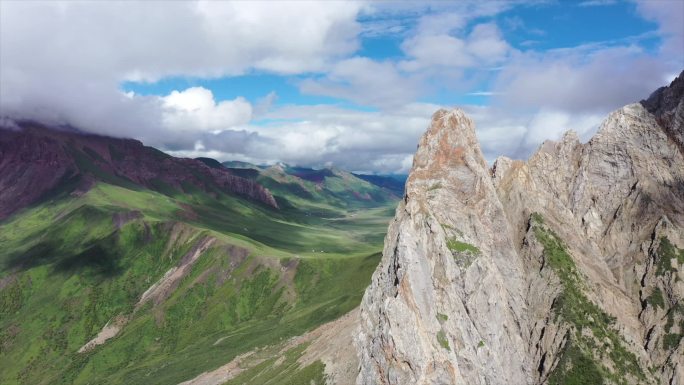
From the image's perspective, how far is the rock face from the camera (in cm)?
13350

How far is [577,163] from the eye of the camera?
170 meters

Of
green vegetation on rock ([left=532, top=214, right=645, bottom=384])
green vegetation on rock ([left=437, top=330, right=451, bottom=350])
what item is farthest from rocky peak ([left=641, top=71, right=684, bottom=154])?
green vegetation on rock ([left=437, top=330, right=451, bottom=350])

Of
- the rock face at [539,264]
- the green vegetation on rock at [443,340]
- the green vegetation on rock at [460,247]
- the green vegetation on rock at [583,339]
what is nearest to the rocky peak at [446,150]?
the rock face at [539,264]

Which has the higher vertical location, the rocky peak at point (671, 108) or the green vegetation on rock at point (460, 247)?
→ the rocky peak at point (671, 108)

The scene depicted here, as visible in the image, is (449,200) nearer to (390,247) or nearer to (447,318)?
(390,247)

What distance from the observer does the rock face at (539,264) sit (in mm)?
133500

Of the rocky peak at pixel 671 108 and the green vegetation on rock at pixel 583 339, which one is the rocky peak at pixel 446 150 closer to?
the green vegetation on rock at pixel 583 339

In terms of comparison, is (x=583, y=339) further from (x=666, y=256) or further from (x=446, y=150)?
(x=446, y=150)

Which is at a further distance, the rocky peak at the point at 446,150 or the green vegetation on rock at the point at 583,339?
the rocky peak at the point at 446,150

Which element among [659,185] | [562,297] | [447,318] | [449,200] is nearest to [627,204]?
[659,185]

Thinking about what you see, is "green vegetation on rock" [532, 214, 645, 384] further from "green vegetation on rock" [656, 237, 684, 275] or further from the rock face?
"green vegetation on rock" [656, 237, 684, 275]

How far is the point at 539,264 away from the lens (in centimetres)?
14888

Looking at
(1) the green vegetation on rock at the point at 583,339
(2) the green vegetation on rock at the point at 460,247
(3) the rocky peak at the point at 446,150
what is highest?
(3) the rocky peak at the point at 446,150

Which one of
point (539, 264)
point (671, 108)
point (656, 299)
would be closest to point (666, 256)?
point (656, 299)
